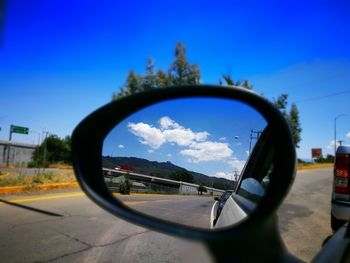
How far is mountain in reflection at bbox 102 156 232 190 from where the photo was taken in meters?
1.79

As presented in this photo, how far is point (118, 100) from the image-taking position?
1.67m

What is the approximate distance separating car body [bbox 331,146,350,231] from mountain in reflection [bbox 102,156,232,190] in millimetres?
4763

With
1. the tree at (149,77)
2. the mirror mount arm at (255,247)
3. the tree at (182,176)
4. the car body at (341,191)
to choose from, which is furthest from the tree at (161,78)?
the mirror mount arm at (255,247)

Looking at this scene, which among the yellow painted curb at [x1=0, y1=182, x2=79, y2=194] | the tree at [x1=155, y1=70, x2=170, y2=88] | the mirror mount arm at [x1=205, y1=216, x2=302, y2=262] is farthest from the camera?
the tree at [x1=155, y1=70, x2=170, y2=88]

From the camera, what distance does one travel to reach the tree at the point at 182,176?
178 cm

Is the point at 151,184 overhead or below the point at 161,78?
below

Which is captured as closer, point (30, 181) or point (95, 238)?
point (95, 238)

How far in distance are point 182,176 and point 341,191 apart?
523cm

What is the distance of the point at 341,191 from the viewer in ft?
20.9

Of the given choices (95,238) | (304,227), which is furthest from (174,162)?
(304,227)

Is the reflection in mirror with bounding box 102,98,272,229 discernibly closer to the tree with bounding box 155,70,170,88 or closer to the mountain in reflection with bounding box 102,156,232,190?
the mountain in reflection with bounding box 102,156,232,190

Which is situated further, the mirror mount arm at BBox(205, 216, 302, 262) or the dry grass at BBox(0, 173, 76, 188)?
the dry grass at BBox(0, 173, 76, 188)

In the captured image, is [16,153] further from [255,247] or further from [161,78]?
[255,247]

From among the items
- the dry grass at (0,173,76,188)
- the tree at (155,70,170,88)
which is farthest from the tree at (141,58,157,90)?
the dry grass at (0,173,76,188)
